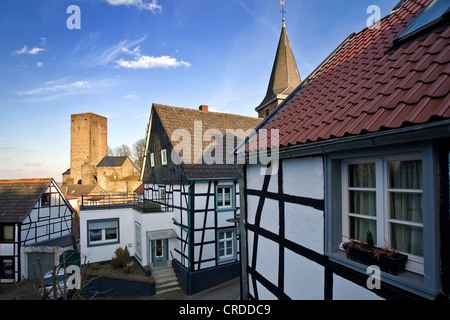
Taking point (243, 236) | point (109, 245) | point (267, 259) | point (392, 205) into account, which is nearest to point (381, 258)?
point (392, 205)

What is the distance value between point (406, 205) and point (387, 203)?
0.60ft

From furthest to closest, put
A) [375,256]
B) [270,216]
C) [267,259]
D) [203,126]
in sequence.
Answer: [203,126] → [267,259] → [270,216] → [375,256]

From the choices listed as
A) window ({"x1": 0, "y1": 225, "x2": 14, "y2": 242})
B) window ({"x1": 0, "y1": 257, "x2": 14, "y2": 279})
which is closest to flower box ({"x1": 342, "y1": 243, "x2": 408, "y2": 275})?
window ({"x1": 0, "y1": 225, "x2": 14, "y2": 242})

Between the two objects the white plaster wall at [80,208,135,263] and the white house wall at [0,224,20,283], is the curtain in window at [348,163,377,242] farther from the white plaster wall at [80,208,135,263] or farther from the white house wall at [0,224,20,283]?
the white house wall at [0,224,20,283]

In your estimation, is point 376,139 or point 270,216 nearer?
point 376,139

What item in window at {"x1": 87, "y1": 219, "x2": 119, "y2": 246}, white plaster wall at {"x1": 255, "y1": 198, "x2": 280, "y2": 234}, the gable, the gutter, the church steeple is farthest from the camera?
the church steeple

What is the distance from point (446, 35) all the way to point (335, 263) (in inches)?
122

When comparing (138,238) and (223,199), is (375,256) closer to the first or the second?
(223,199)

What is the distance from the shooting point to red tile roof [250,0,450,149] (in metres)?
2.35

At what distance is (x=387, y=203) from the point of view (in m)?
2.69

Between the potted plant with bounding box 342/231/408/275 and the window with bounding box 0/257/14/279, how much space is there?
19408 mm

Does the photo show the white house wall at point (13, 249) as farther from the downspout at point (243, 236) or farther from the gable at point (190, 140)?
the downspout at point (243, 236)
